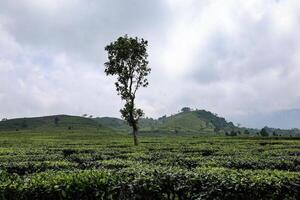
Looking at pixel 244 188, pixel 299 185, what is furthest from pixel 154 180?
pixel 299 185

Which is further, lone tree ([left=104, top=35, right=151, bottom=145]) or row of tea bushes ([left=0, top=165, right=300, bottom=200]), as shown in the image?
lone tree ([left=104, top=35, right=151, bottom=145])

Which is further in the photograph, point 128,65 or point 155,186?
point 128,65

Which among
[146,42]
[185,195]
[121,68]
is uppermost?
[146,42]

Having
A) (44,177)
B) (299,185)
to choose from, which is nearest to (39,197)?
(44,177)

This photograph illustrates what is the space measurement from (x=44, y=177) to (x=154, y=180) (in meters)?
3.97

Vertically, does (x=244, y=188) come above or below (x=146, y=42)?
below

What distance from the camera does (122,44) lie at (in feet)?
222

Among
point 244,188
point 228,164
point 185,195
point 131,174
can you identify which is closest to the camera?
point 244,188

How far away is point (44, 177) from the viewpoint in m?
14.7

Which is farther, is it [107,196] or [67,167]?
[67,167]

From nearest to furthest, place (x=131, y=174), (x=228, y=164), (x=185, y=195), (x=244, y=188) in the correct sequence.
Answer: (x=244, y=188)
(x=185, y=195)
(x=131, y=174)
(x=228, y=164)

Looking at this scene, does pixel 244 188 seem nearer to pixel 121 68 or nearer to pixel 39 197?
pixel 39 197

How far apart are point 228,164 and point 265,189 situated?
10108 millimetres

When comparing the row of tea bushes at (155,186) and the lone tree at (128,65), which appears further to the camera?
the lone tree at (128,65)
